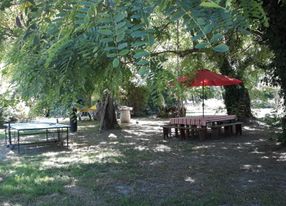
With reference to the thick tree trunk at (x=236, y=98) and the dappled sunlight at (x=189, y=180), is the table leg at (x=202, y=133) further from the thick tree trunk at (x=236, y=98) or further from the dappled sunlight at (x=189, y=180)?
the dappled sunlight at (x=189, y=180)

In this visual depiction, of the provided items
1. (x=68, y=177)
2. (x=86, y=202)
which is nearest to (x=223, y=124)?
(x=68, y=177)

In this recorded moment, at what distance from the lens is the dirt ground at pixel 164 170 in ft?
19.8

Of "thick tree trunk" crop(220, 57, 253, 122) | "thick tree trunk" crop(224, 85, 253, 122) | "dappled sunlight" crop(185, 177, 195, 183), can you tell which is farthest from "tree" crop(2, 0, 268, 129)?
"thick tree trunk" crop(224, 85, 253, 122)

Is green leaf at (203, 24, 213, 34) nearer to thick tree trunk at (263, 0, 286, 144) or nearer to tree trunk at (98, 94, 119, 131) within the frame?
thick tree trunk at (263, 0, 286, 144)

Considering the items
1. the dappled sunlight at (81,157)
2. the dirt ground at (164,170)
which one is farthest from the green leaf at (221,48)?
the dappled sunlight at (81,157)

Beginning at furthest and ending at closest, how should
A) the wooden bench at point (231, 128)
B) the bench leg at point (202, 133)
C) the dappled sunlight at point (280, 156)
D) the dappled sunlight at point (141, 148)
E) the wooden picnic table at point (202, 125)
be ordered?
the wooden bench at point (231, 128) → the wooden picnic table at point (202, 125) → the bench leg at point (202, 133) → the dappled sunlight at point (141, 148) → the dappled sunlight at point (280, 156)

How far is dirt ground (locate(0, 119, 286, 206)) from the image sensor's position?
19.8ft

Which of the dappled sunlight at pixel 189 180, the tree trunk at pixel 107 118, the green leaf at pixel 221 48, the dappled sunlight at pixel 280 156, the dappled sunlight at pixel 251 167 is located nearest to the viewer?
the green leaf at pixel 221 48

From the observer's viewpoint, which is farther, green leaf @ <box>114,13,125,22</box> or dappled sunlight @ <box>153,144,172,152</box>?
dappled sunlight @ <box>153,144,172,152</box>

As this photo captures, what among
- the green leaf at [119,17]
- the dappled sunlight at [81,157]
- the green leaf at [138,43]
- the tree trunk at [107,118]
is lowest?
the dappled sunlight at [81,157]

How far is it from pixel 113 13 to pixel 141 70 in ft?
0.71

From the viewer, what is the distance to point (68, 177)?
7621mm

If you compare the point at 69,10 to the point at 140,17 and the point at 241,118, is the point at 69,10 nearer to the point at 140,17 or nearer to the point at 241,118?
the point at 140,17

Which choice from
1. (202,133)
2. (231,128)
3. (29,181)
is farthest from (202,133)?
(29,181)
